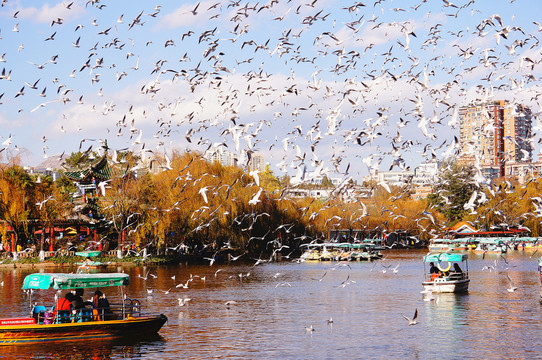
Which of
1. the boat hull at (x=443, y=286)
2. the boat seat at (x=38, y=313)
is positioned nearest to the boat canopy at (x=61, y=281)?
the boat seat at (x=38, y=313)

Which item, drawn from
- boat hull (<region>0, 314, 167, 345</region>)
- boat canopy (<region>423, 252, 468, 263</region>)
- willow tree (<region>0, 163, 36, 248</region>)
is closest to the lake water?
boat hull (<region>0, 314, 167, 345</region>)

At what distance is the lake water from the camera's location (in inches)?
1091

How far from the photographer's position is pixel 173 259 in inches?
2990

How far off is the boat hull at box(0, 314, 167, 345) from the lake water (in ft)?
1.29

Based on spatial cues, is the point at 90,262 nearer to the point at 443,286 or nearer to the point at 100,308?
the point at 443,286

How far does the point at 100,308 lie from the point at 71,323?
133cm

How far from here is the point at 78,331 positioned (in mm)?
28078

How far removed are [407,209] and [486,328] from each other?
10720 cm

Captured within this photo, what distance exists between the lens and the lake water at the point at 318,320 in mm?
27703

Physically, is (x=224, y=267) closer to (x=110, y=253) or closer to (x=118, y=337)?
(x=110, y=253)

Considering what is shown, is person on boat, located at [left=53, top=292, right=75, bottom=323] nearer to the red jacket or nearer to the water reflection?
the red jacket

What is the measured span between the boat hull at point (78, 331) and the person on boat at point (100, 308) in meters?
0.51

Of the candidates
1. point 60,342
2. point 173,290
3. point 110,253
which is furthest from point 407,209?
point 60,342

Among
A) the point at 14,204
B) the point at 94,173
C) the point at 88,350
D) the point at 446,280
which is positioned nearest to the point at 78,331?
the point at 88,350
